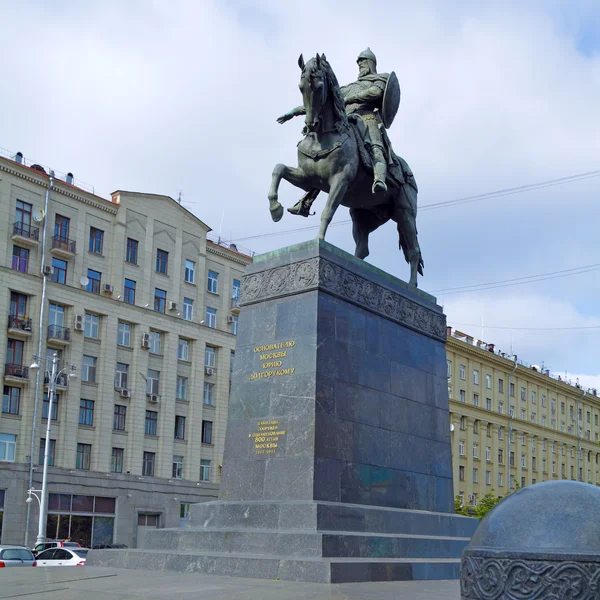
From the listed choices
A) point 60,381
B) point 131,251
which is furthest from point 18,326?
point 131,251

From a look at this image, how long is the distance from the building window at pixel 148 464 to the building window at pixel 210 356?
7.24 meters

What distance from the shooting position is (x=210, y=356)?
53188 mm

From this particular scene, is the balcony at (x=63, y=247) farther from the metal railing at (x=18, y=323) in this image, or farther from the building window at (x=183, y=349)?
the building window at (x=183, y=349)

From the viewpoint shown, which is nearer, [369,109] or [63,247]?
[369,109]

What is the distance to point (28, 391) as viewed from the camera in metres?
41.6

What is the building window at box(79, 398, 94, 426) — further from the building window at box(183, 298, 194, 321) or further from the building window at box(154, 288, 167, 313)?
the building window at box(183, 298, 194, 321)

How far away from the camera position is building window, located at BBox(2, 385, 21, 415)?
40.8m

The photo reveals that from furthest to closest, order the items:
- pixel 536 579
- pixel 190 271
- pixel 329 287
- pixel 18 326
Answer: pixel 190 271
pixel 18 326
pixel 329 287
pixel 536 579

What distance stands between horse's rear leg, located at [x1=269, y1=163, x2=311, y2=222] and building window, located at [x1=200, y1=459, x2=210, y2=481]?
38.7 metres

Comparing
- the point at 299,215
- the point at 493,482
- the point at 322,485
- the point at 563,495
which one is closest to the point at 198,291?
the point at 493,482

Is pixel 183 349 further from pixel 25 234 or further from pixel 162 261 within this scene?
pixel 25 234

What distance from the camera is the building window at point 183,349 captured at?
51000 mm

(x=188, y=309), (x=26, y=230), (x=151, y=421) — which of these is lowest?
(x=151, y=421)

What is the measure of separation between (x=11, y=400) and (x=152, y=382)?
8.99 meters
